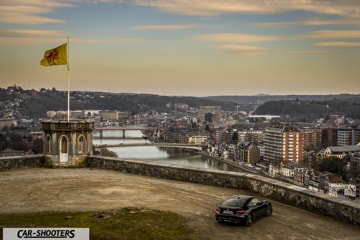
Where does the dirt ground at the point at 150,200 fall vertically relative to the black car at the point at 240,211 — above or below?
below

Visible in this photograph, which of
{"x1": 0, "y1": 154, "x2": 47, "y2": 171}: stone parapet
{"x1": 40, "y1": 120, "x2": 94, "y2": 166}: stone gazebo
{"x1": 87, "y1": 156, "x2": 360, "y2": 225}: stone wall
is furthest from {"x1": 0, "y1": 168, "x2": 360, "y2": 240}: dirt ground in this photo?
{"x1": 40, "y1": 120, "x2": 94, "y2": 166}: stone gazebo

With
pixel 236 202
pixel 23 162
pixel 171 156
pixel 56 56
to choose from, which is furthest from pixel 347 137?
pixel 236 202

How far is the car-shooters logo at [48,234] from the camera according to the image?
5762 mm

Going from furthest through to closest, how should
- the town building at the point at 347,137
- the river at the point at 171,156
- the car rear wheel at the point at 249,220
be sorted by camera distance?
the town building at the point at 347,137 < the river at the point at 171,156 < the car rear wheel at the point at 249,220

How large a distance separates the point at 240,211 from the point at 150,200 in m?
2.51

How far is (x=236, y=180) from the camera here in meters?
12.3

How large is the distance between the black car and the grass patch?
70 cm

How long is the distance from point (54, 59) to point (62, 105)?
175 meters

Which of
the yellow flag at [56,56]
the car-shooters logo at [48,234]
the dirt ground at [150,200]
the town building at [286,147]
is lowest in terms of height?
the town building at [286,147]

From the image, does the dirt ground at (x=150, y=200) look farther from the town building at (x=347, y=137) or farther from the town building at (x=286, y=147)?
the town building at (x=347, y=137)

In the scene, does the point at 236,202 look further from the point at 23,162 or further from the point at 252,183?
the point at 23,162

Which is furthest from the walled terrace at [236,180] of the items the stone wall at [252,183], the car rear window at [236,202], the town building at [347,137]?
the town building at [347,137]

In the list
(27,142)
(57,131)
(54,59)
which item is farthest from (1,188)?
(27,142)

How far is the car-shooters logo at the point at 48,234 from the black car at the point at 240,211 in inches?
146
